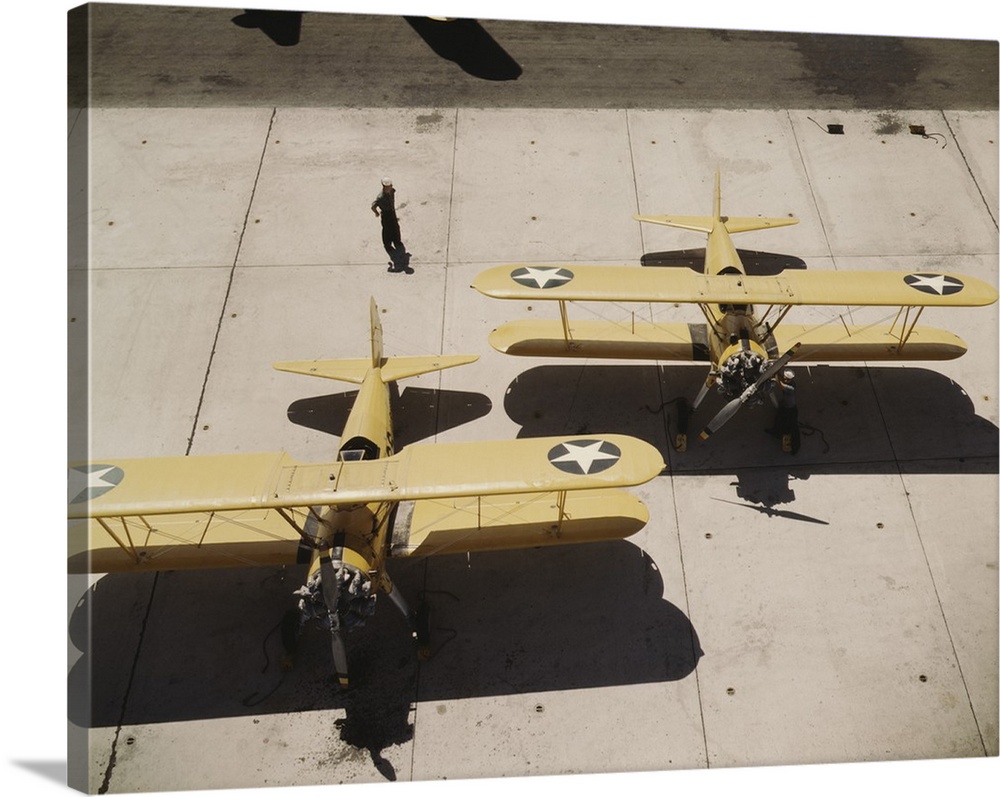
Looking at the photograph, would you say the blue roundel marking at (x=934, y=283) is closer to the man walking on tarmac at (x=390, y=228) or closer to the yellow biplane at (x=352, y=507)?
the yellow biplane at (x=352, y=507)

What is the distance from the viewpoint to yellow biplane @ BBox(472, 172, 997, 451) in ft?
30.6

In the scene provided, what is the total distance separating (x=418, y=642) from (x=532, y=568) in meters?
1.62

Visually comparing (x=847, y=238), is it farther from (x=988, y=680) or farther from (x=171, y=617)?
(x=171, y=617)

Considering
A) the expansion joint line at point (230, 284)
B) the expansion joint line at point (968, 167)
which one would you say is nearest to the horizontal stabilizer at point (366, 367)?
the expansion joint line at point (230, 284)

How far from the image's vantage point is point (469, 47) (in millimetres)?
16641

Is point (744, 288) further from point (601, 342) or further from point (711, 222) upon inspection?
point (711, 222)

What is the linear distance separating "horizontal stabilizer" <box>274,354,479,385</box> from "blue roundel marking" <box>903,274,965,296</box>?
533 centimetres

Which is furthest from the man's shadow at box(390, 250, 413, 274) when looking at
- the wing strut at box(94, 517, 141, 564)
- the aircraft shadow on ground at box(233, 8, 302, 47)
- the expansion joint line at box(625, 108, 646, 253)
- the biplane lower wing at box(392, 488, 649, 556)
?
the aircraft shadow on ground at box(233, 8, 302, 47)

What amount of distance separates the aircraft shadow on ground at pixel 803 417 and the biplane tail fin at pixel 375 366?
1.24 m

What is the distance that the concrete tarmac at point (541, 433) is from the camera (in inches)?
335

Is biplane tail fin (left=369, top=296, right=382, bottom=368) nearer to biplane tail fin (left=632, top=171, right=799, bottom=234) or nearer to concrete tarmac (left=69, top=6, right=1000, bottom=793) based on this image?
concrete tarmac (left=69, top=6, right=1000, bottom=793)

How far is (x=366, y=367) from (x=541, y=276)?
2.56 metres

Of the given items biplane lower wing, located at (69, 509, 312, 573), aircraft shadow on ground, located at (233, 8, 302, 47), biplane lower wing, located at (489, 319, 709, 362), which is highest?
aircraft shadow on ground, located at (233, 8, 302, 47)

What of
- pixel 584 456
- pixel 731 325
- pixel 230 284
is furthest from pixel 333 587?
pixel 230 284
